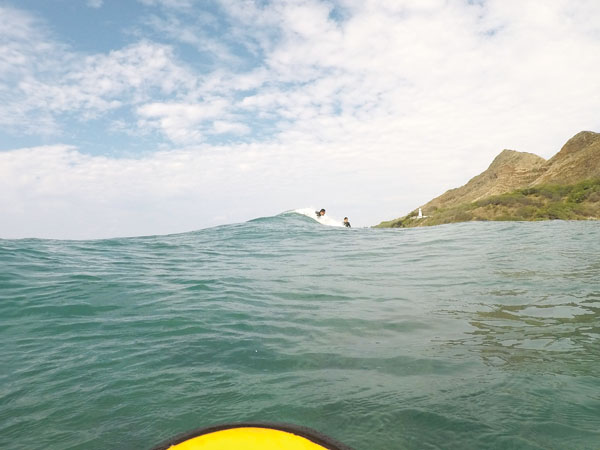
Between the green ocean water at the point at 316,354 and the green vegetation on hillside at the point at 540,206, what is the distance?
19124 millimetres

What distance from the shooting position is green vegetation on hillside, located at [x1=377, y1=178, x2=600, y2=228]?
Result: 2509cm

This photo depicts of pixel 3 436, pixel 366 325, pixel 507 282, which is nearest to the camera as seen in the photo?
pixel 3 436

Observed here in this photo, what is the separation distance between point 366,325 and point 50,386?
3.58 meters

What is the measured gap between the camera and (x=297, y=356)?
4230 mm

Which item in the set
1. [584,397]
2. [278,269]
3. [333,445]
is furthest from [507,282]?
[333,445]

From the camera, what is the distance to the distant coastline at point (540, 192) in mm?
25875

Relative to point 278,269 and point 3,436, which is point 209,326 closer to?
point 3,436

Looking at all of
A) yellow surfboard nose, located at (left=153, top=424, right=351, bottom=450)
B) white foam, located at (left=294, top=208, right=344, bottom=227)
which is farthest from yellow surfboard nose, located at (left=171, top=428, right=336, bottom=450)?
white foam, located at (left=294, top=208, right=344, bottom=227)

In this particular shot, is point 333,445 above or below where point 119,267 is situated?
below

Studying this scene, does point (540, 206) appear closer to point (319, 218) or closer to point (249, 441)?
point (319, 218)

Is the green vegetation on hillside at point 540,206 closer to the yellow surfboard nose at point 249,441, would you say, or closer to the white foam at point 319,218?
the white foam at point 319,218

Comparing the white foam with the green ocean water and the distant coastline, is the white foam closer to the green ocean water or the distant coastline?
the distant coastline

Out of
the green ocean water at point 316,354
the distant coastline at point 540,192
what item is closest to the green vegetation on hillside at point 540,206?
the distant coastline at point 540,192

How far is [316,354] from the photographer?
426 centimetres
